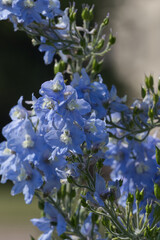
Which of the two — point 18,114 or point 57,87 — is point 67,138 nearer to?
point 57,87

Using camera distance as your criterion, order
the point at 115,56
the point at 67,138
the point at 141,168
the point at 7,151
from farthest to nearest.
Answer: the point at 115,56 < the point at 141,168 < the point at 7,151 < the point at 67,138

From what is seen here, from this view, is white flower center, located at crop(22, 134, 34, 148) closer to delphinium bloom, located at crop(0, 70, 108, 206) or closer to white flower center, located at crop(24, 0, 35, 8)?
delphinium bloom, located at crop(0, 70, 108, 206)

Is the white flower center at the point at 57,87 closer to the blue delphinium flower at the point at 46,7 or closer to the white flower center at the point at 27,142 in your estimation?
the white flower center at the point at 27,142

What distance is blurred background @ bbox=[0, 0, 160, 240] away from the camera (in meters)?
17.2

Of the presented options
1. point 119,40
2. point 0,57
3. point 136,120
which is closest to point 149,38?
point 119,40

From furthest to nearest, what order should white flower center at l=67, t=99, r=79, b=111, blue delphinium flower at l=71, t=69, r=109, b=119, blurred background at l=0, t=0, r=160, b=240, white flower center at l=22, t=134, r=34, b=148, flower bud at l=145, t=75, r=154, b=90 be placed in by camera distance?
blurred background at l=0, t=0, r=160, b=240, flower bud at l=145, t=75, r=154, b=90, blue delphinium flower at l=71, t=69, r=109, b=119, white flower center at l=22, t=134, r=34, b=148, white flower center at l=67, t=99, r=79, b=111

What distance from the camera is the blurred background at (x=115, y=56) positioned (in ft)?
56.4

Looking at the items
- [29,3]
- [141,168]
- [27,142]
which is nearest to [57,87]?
[27,142]

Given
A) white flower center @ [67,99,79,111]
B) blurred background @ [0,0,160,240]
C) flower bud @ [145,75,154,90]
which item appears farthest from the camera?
blurred background @ [0,0,160,240]

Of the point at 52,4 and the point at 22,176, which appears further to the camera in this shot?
the point at 52,4

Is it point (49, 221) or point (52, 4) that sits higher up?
point (52, 4)

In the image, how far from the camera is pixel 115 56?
18625mm

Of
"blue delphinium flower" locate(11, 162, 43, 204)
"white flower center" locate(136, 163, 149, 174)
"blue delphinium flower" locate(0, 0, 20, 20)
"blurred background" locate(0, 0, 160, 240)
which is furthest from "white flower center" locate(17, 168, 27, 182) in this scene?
"blurred background" locate(0, 0, 160, 240)

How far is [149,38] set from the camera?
17344mm
